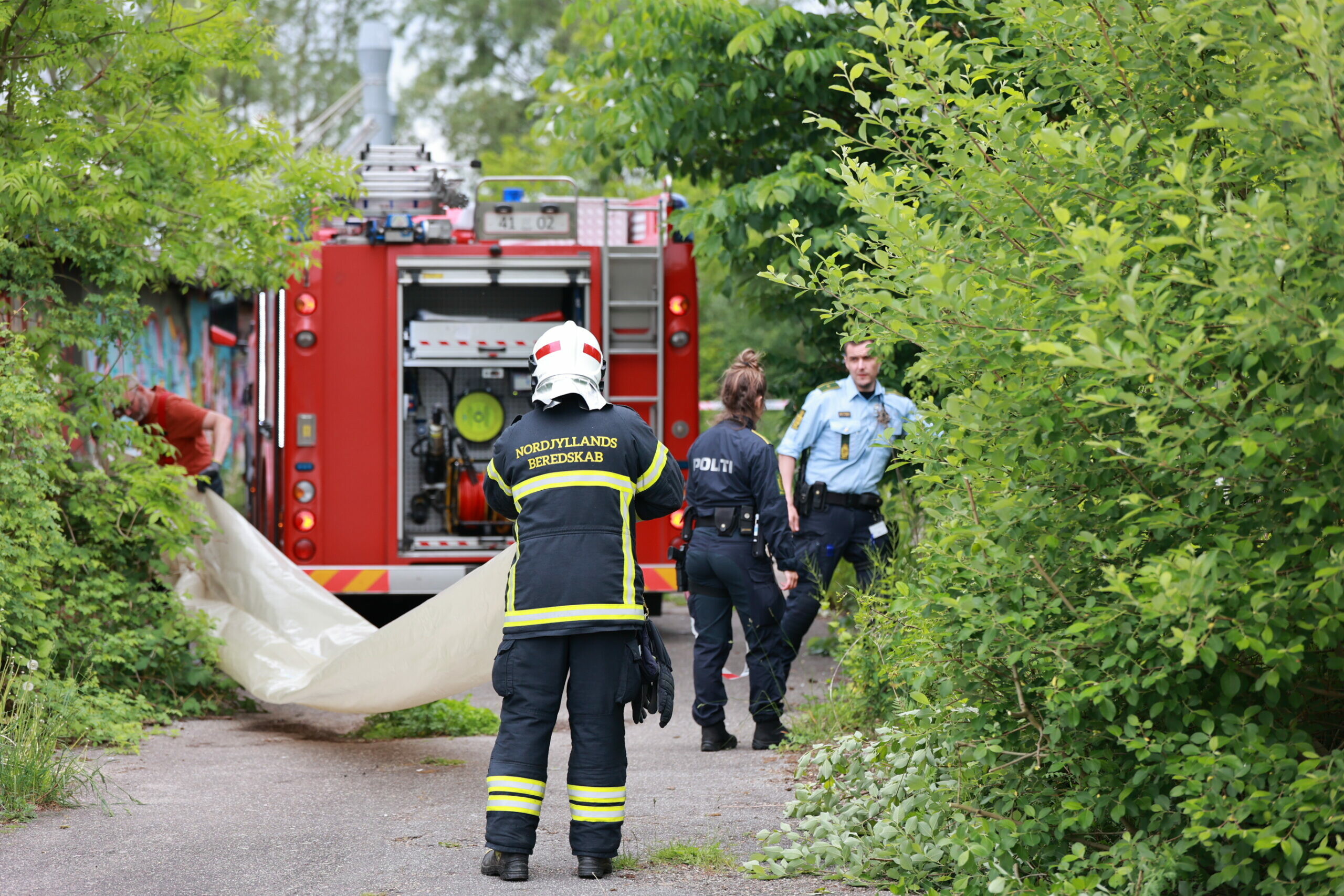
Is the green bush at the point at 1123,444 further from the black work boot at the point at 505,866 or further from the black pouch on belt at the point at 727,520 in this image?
the black pouch on belt at the point at 727,520

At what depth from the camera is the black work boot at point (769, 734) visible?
244 inches

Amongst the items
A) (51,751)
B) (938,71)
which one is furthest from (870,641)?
(51,751)

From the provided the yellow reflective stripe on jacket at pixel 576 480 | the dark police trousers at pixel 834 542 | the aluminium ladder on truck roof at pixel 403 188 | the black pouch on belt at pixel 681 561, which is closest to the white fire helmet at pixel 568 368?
the yellow reflective stripe on jacket at pixel 576 480

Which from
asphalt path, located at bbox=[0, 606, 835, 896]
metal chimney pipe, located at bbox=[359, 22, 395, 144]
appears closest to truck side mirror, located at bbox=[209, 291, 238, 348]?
metal chimney pipe, located at bbox=[359, 22, 395, 144]

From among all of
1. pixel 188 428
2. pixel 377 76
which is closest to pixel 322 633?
pixel 188 428

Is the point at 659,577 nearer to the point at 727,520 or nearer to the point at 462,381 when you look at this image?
the point at 462,381

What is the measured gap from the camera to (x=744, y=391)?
624 cm

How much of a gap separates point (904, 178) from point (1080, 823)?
66.3 inches

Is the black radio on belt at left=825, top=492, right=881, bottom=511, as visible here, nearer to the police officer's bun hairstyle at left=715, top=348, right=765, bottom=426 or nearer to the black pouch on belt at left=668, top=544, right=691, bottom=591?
the police officer's bun hairstyle at left=715, top=348, right=765, bottom=426

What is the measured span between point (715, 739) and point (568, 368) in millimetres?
2466

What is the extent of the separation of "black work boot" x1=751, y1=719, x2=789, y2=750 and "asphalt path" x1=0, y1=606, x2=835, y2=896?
0.27 ft

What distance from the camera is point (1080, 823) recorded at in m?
3.30

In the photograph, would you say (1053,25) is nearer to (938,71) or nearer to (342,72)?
(938,71)

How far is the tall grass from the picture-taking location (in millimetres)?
4785
